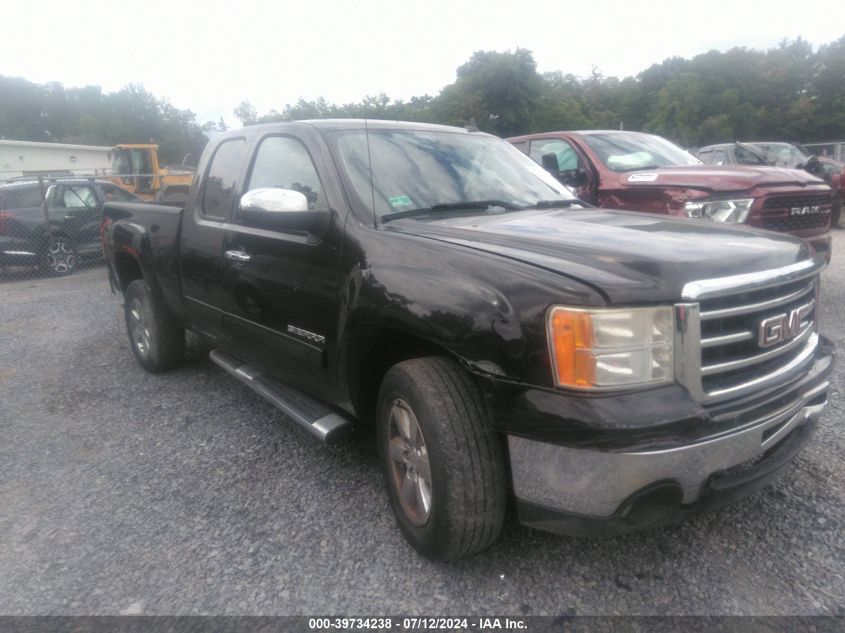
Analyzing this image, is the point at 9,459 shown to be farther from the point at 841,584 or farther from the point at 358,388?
the point at 841,584

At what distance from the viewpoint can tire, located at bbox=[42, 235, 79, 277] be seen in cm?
1156

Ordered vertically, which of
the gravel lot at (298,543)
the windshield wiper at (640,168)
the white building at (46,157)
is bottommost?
the gravel lot at (298,543)

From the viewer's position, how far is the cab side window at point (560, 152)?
6.66 m

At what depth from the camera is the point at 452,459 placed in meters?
2.20

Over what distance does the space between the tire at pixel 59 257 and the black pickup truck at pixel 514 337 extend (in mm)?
9884

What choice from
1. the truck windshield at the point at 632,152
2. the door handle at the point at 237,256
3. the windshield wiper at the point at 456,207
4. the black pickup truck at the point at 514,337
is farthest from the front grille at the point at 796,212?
the door handle at the point at 237,256

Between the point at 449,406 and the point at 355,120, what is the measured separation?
192cm

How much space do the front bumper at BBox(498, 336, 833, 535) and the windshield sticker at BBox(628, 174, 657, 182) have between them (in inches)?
157

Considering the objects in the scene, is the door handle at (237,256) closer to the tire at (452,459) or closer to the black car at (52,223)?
the tire at (452,459)

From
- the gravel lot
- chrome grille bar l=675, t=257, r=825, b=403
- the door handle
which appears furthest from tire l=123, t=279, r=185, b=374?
chrome grille bar l=675, t=257, r=825, b=403

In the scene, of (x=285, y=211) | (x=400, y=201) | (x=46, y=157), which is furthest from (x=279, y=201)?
(x=46, y=157)

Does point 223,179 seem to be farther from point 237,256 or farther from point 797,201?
point 797,201

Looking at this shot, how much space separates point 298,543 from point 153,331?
9.05ft

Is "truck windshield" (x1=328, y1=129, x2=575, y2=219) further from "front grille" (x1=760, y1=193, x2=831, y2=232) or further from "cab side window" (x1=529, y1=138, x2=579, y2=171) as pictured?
"cab side window" (x1=529, y1=138, x2=579, y2=171)
